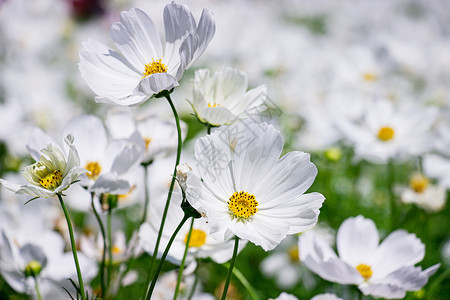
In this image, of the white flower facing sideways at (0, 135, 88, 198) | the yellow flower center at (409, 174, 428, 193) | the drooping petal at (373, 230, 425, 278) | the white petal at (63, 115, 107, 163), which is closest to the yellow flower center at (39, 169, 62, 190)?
the white flower facing sideways at (0, 135, 88, 198)

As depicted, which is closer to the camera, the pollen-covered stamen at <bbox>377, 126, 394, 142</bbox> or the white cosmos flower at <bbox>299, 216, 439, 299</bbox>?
the white cosmos flower at <bbox>299, 216, 439, 299</bbox>

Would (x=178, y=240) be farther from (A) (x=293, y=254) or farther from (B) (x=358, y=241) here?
(A) (x=293, y=254)

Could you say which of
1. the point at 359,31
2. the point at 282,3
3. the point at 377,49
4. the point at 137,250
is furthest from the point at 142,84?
the point at 282,3

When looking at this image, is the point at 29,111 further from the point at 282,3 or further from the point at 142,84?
the point at 282,3

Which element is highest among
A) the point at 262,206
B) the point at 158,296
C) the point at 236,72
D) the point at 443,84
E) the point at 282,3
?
the point at 236,72

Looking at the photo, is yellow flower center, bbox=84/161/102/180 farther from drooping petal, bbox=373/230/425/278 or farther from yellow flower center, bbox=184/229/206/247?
drooping petal, bbox=373/230/425/278

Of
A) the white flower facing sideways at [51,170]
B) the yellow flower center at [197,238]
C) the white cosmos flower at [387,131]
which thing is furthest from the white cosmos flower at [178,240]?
the white cosmos flower at [387,131]

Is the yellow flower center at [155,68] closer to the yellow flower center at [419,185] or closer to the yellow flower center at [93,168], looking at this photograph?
the yellow flower center at [93,168]
